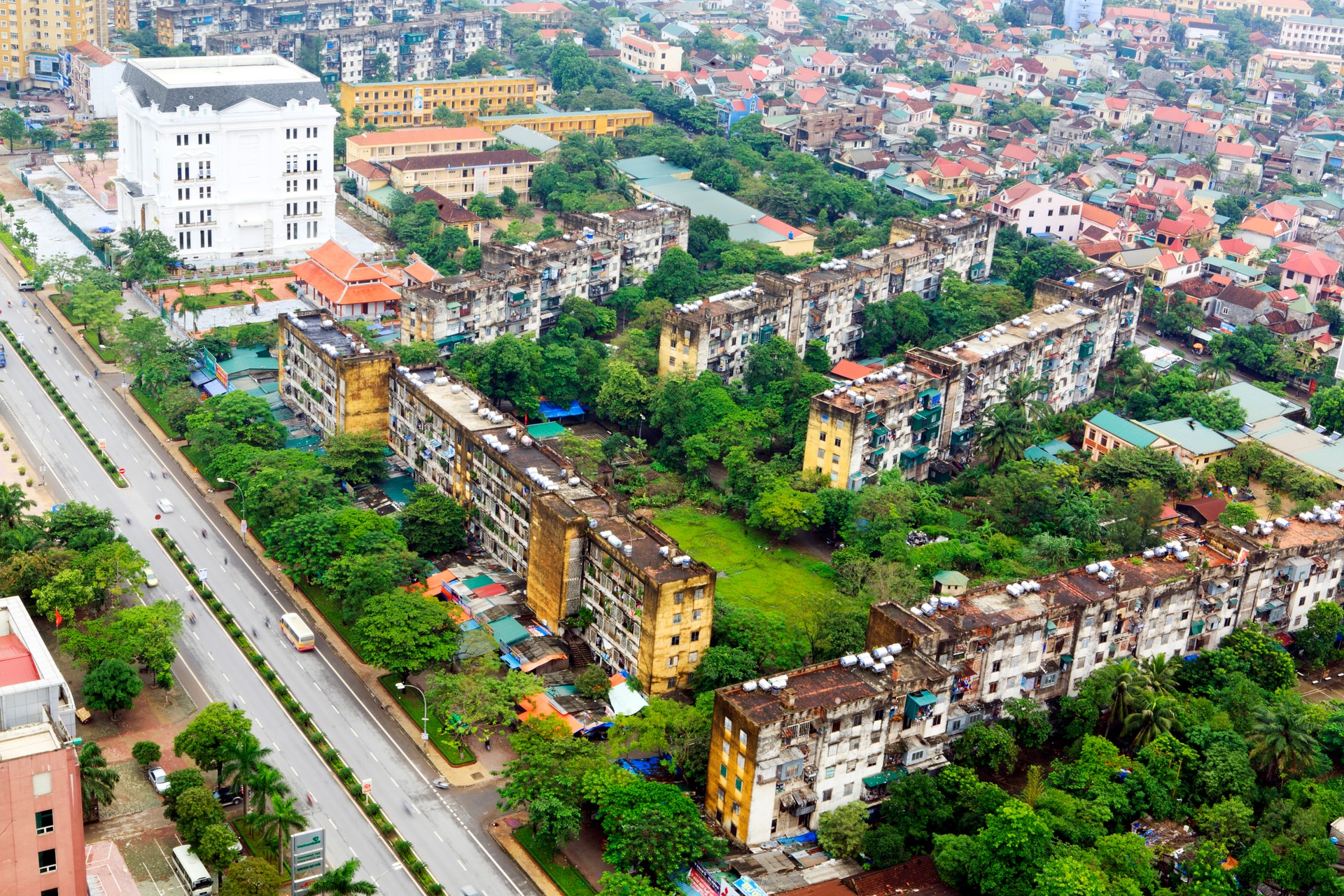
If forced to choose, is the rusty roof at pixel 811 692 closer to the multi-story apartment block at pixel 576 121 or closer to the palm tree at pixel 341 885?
the palm tree at pixel 341 885

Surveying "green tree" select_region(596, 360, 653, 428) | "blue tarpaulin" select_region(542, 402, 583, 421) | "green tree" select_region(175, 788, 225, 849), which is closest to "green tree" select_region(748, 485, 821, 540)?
"green tree" select_region(596, 360, 653, 428)

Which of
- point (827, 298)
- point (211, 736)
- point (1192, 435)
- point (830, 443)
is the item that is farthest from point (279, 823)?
point (1192, 435)

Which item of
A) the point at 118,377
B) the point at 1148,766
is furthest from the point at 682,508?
the point at 118,377

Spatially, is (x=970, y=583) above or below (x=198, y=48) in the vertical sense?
below

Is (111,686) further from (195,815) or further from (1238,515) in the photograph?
(1238,515)

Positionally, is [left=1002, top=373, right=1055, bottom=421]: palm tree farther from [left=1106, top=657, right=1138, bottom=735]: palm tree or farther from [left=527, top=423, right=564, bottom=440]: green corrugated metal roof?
[left=527, top=423, right=564, bottom=440]: green corrugated metal roof

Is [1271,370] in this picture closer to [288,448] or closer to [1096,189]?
[1096,189]
